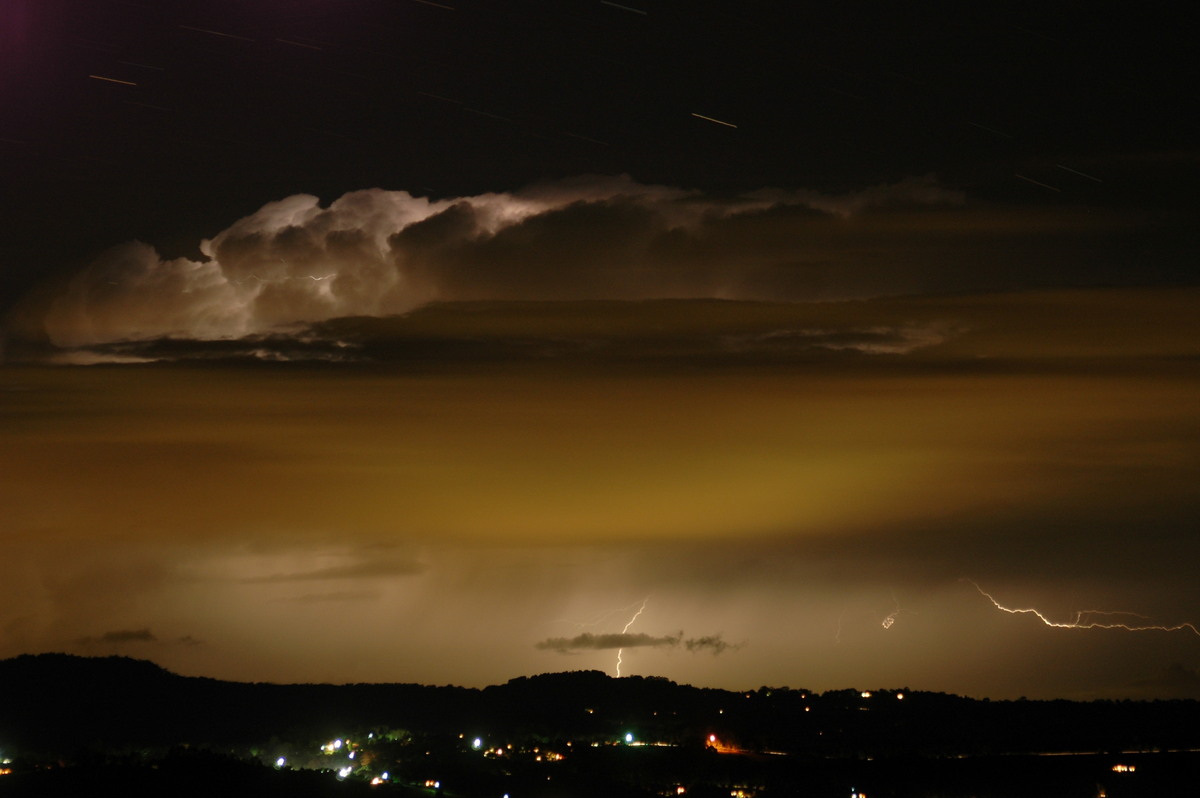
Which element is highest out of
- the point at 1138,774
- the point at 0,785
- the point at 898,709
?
the point at 898,709

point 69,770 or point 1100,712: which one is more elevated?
point 1100,712

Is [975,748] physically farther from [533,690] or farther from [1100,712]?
[533,690]

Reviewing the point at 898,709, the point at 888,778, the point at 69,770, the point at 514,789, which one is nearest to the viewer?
the point at 69,770

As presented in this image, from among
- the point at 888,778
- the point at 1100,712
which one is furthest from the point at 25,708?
the point at 1100,712
